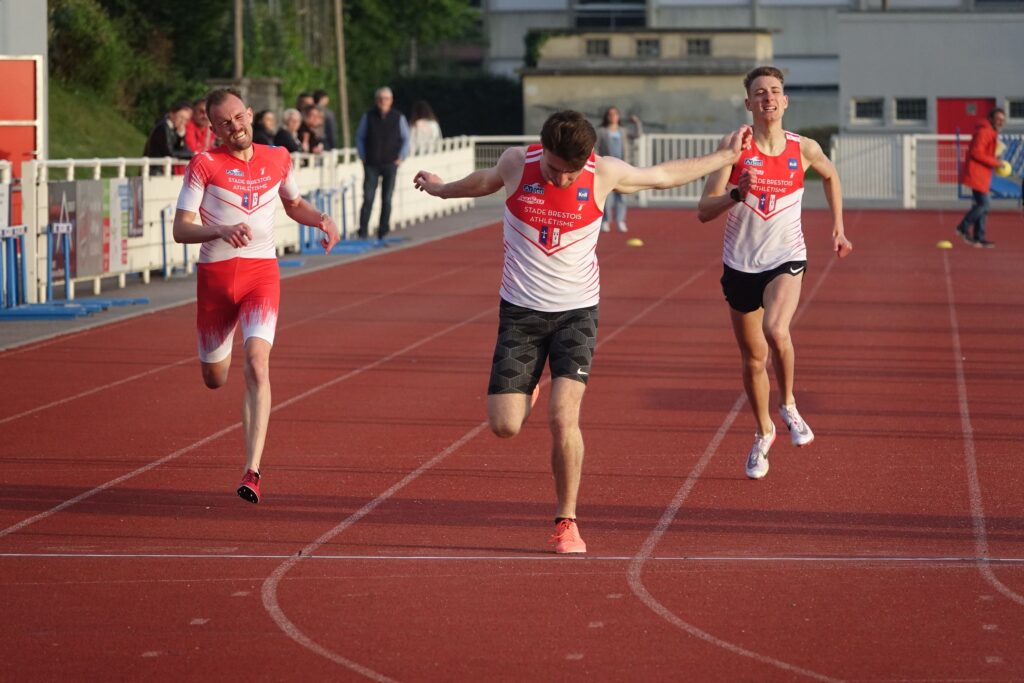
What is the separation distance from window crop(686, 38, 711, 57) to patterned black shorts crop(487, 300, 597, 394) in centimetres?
5665

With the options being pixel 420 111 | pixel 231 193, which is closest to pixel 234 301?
pixel 231 193

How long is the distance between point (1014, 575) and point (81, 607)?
3.52m

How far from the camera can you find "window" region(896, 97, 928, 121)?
5419cm

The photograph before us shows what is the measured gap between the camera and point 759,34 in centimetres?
6278

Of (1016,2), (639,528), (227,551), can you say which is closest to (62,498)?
(227,551)

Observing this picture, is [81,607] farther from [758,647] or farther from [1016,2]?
[1016,2]

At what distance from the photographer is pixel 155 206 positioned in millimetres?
20609

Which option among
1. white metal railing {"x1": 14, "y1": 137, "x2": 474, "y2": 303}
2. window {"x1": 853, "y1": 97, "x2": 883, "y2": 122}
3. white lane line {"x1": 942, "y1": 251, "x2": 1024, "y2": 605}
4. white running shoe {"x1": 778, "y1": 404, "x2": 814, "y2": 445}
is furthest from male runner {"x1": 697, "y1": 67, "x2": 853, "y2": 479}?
window {"x1": 853, "y1": 97, "x2": 883, "y2": 122}

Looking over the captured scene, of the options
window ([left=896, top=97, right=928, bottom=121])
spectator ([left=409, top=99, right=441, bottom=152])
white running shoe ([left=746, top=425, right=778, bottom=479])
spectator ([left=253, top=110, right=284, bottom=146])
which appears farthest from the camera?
window ([left=896, top=97, right=928, bottom=121])

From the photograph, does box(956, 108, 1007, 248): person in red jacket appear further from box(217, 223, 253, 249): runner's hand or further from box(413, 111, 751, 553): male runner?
box(413, 111, 751, 553): male runner

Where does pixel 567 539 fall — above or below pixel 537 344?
below

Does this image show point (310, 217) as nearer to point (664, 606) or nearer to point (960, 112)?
point (664, 606)

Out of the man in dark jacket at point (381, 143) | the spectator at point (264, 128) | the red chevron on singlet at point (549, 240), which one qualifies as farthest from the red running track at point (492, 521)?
the man in dark jacket at point (381, 143)

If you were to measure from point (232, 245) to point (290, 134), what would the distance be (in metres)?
14.9
